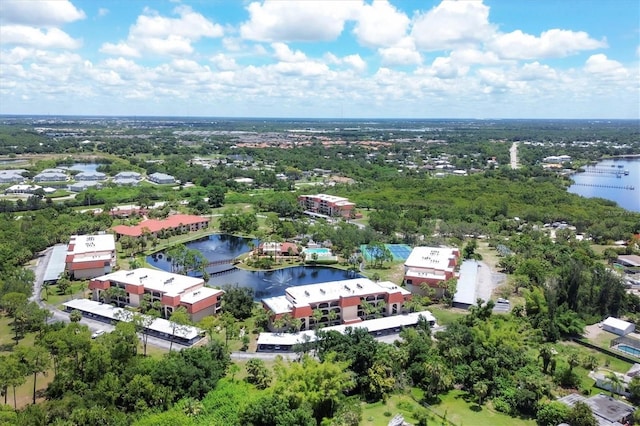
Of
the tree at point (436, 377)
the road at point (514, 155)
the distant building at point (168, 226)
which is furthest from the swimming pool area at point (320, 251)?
the road at point (514, 155)

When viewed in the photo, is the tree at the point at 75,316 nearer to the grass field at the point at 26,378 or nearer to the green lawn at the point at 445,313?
the grass field at the point at 26,378

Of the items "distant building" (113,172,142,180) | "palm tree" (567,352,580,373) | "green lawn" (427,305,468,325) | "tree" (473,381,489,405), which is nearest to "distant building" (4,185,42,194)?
"distant building" (113,172,142,180)

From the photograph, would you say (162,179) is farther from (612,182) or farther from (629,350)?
(612,182)

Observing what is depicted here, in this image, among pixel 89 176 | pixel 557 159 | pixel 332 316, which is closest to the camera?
pixel 332 316

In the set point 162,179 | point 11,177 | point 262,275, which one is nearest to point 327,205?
point 262,275

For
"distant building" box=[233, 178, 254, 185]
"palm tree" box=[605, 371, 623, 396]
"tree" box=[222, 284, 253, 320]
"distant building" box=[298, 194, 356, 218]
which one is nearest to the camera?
"palm tree" box=[605, 371, 623, 396]

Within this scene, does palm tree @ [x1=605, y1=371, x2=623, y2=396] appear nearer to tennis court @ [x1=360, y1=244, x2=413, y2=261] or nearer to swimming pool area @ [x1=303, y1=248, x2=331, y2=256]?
tennis court @ [x1=360, y1=244, x2=413, y2=261]

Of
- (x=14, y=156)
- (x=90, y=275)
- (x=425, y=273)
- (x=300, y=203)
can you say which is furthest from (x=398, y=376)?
(x=14, y=156)
